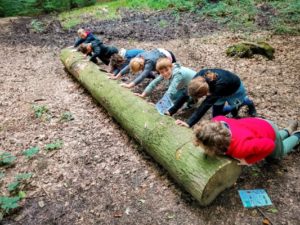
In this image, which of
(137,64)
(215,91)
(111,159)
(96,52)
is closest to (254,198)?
(215,91)

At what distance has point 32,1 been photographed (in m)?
13.7

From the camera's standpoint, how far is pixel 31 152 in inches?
181

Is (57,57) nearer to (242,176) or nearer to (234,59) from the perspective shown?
(234,59)

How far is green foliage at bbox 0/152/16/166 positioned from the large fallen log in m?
1.81

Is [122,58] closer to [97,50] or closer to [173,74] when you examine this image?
[97,50]

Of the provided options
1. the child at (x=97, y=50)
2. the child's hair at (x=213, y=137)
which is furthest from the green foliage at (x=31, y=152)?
the child at (x=97, y=50)

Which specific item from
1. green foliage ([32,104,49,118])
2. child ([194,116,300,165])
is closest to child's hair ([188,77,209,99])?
child ([194,116,300,165])

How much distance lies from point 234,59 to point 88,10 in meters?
9.27

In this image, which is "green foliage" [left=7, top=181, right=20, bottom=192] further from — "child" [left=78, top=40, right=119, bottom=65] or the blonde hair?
the blonde hair

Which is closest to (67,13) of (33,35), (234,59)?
(33,35)

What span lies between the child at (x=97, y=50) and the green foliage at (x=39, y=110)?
1903 mm

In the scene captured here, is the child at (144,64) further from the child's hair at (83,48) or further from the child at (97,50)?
the child's hair at (83,48)

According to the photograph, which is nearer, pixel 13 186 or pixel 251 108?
pixel 13 186

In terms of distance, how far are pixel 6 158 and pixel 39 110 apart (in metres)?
1.55
